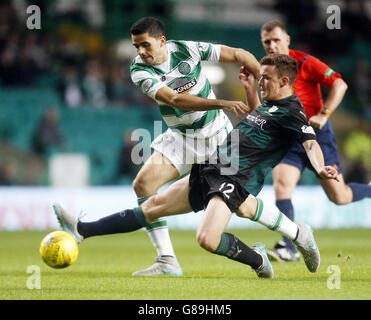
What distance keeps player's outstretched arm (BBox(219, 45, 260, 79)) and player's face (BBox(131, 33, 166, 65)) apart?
58 centimetres

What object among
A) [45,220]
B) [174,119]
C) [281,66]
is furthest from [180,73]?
[45,220]

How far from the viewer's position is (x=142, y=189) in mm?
6371

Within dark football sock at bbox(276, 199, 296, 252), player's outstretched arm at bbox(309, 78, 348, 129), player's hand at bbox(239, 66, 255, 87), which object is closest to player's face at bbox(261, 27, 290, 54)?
player's outstretched arm at bbox(309, 78, 348, 129)

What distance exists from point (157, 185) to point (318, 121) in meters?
1.71

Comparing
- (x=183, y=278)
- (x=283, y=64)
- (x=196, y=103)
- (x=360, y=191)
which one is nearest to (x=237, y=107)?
(x=196, y=103)

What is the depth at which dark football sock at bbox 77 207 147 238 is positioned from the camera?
6172mm

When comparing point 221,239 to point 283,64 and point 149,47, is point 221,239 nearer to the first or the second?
point 283,64

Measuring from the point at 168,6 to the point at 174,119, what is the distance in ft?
44.2

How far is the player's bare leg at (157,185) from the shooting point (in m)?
6.35

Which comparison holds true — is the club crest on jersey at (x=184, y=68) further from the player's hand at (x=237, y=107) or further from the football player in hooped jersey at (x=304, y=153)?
the football player in hooped jersey at (x=304, y=153)

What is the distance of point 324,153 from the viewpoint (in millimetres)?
7445

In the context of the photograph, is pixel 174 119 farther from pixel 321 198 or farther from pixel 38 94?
pixel 38 94

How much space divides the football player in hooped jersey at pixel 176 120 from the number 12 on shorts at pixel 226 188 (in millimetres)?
895

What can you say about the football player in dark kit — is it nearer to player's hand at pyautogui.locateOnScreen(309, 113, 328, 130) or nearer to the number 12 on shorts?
the number 12 on shorts
